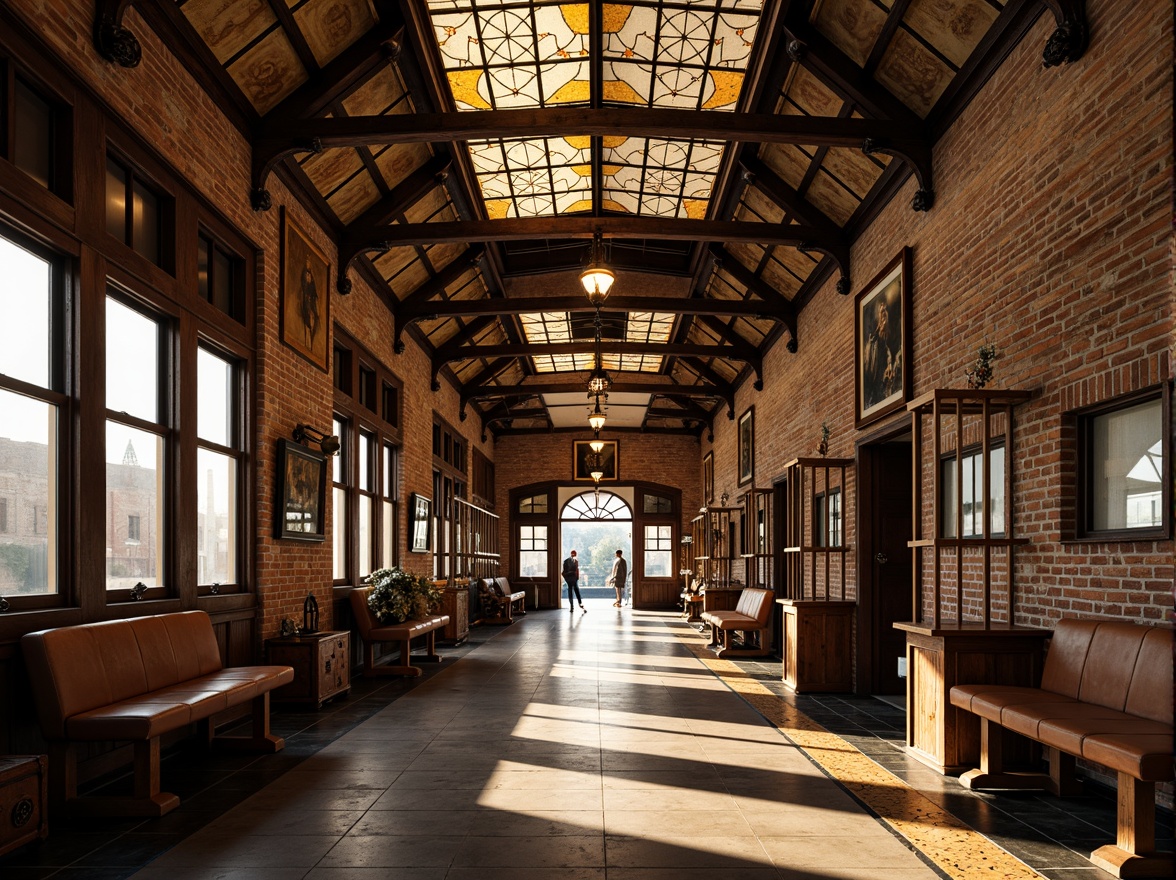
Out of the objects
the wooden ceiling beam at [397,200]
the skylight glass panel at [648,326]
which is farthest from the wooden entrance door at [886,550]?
the skylight glass panel at [648,326]

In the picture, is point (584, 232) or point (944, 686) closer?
point (944, 686)

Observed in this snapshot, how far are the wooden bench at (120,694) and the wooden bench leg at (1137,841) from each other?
162 inches

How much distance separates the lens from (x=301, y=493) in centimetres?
798

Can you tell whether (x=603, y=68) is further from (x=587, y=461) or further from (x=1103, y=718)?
(x=587, y=461)

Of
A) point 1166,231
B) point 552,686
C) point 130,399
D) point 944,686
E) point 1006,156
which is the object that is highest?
point 1006,156

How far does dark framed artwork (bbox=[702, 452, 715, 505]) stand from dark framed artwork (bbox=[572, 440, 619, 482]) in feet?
7.47

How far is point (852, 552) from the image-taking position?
30.0 ft

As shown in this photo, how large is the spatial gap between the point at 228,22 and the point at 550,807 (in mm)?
5317

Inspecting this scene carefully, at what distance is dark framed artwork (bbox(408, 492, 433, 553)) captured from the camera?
1270 cm

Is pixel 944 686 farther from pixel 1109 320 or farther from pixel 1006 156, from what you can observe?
pixel 1006 156

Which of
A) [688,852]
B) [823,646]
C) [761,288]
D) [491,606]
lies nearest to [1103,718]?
[688,852]

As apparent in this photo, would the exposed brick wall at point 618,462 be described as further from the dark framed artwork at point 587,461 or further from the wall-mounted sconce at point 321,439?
the wall-mounted sconce at point 321,439

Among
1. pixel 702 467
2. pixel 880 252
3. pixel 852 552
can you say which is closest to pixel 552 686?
pixel 852 552

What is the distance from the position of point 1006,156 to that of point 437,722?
18.3 ft
